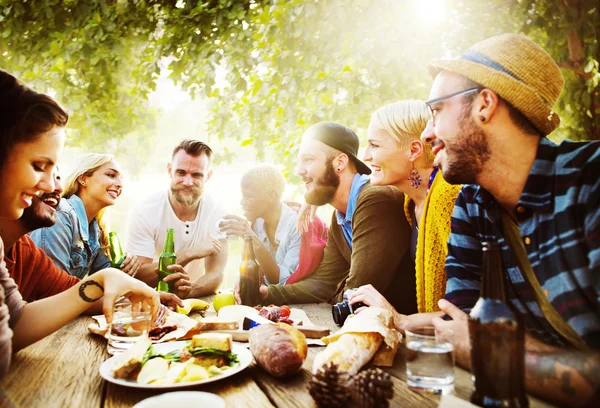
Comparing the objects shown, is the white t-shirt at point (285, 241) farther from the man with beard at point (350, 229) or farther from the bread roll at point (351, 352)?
the bread roll at point (351, 352)

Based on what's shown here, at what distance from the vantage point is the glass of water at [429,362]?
4.02 feet

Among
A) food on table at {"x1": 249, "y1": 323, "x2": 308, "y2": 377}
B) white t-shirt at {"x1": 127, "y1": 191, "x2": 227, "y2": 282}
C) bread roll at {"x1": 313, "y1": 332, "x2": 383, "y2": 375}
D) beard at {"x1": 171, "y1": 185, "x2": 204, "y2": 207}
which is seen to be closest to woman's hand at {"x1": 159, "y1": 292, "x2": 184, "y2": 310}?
food on table at {"x1": 249, "y1": 323, "x2": 308, "y2": 377}

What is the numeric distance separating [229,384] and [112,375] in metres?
0.35

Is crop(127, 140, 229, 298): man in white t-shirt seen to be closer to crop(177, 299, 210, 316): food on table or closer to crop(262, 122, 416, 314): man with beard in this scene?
crop(262, 122, 416, 314): man with beard

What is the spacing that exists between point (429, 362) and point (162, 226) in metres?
3.76

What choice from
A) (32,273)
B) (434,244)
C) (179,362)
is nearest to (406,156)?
(434,244)

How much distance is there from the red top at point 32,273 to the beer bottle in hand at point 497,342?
2.26m

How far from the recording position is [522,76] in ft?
5.29

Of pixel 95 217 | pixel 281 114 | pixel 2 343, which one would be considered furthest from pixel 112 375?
pixel 281 114

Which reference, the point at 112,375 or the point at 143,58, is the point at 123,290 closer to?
the point at 112,375

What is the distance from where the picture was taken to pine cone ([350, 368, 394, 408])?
110 cm

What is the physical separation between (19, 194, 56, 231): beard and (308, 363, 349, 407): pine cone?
70.9 inches

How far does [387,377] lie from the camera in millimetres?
1125

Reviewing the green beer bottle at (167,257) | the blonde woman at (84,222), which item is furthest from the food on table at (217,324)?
the blonde woman at (84,222)
